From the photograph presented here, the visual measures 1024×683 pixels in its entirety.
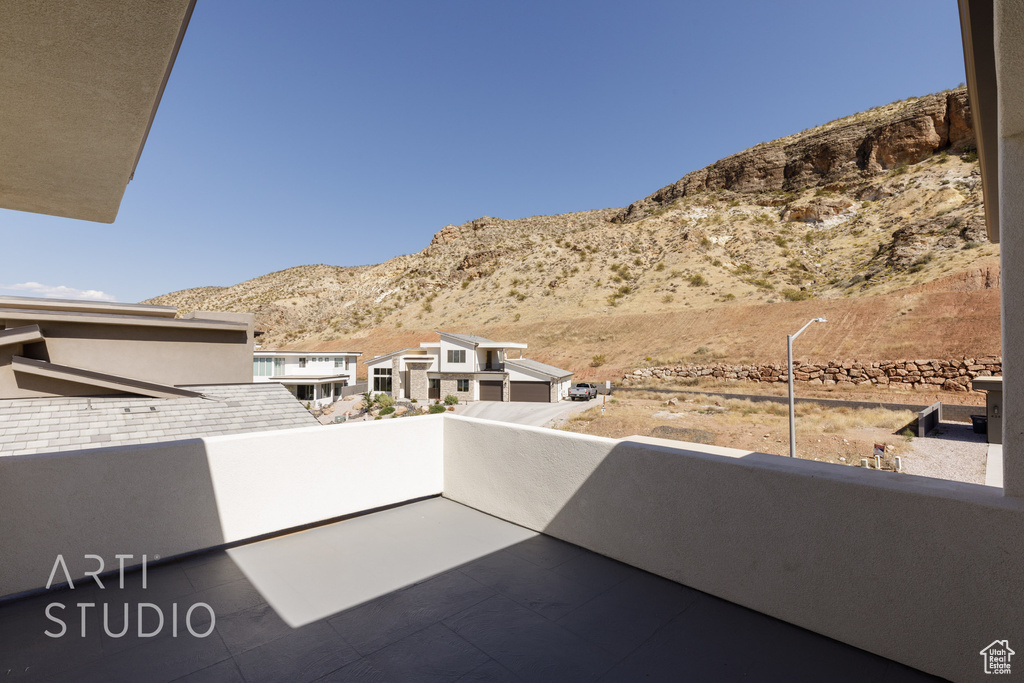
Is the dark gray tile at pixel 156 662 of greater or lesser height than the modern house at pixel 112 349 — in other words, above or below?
below

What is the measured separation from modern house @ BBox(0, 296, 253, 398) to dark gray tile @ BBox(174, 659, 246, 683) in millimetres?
7616

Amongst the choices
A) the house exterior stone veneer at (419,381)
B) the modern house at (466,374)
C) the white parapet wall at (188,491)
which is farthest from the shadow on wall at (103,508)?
the house exterior stone veneer at (419,381)

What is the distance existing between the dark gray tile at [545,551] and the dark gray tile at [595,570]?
0.06m

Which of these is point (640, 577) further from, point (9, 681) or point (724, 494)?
point (9, 681)

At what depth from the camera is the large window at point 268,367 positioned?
1148 inches

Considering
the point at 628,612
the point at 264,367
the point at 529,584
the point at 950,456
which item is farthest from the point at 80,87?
the point at 264,367

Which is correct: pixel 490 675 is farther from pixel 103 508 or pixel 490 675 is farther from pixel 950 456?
pixel 950 456

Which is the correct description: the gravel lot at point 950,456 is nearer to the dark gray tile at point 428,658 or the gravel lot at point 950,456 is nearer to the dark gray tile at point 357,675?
the dark gray tile at point 428,658

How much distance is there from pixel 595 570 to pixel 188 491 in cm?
330

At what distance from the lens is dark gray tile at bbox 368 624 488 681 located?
2286 mm

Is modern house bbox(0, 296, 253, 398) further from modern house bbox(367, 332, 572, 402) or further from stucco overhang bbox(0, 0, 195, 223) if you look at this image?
modern house bbox(367, 332, 572, 402)

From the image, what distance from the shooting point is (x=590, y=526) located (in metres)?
3.68

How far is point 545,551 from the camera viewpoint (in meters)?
3.74

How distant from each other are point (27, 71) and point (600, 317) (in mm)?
40102
